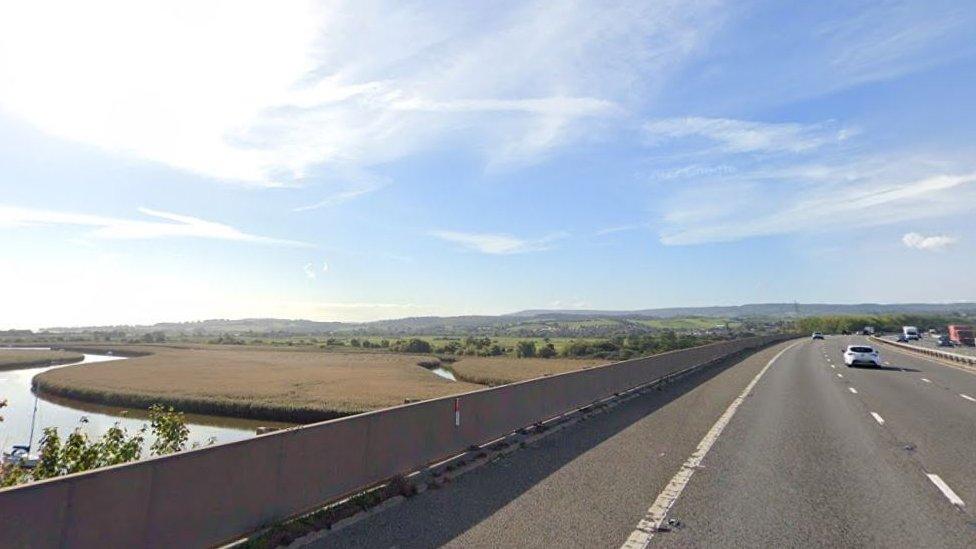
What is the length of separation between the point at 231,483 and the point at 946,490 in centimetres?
863

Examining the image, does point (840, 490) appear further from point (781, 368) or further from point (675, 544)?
point (781, 368)

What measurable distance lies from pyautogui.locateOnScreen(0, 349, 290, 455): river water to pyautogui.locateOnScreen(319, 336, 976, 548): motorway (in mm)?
22633

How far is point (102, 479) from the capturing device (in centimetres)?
494

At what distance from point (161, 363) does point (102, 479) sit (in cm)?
8262

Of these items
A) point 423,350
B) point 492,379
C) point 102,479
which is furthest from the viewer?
point 423,350

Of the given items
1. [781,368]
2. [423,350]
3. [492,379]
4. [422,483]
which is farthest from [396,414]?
[423,350]

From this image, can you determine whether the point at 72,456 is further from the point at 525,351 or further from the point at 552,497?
the point at 525,351

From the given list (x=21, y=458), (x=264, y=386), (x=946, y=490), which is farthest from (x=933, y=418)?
(x=264, y=386)

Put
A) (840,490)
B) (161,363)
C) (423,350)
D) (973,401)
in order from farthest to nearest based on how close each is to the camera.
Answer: (423,350), (161,363), (973,401), (840,490)

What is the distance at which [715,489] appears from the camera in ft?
27.5

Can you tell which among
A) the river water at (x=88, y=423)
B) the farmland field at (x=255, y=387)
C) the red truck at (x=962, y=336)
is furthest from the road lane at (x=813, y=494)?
the red truck at (x=962, y=336)

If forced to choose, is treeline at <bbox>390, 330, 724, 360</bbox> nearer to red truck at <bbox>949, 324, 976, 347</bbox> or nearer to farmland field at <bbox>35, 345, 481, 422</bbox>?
red truck at <bbox>949, 324, 976, 347</bbox>

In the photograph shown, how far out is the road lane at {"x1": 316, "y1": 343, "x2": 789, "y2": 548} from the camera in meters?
6.49

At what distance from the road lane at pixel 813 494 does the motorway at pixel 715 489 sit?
2 centimetres
